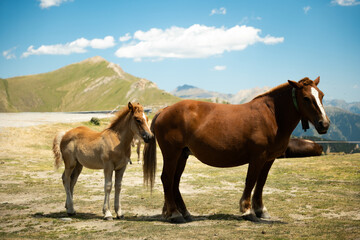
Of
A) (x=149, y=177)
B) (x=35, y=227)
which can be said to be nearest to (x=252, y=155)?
(x=149, y=177)

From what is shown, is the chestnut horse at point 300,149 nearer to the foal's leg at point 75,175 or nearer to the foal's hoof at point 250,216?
the foal's hoof at point 250,216

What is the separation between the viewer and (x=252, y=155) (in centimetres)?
737

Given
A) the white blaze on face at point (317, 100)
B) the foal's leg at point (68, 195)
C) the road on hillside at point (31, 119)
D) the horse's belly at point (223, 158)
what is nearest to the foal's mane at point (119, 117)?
the foal's leg at point (68, 195)

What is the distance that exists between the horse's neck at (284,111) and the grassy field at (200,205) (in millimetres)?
2135

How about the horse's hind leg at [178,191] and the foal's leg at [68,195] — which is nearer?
the horse's hind leg at [178,191]

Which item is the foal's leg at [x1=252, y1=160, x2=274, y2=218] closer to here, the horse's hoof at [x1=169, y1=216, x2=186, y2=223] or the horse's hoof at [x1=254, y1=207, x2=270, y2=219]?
the horse's hoof at [x1=254, y1=207, x2=270, y2=219]

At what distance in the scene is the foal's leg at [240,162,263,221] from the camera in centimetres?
736

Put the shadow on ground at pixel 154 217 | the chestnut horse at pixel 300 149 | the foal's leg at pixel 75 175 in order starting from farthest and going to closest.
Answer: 1. the chestnut horse at pixel 300 149
2. the foal's leg at pixel 75 175
3. the shadow on ground at pixel 154 217

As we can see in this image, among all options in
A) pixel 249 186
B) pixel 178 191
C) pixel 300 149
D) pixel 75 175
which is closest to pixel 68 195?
pixel 75 175

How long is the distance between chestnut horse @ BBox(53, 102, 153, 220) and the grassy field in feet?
2.55

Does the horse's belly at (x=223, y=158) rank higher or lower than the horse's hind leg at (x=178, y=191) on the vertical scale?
higher

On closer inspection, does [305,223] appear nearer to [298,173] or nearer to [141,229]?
[141,229]

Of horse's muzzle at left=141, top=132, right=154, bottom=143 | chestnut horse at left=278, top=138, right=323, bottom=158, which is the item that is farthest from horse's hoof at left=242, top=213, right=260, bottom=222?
chestnut horse at left=278, top=138, right=323, bottom=158

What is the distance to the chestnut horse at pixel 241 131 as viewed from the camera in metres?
7.32
